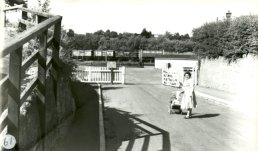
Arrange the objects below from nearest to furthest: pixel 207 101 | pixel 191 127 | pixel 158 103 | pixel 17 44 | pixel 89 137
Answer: pixel 17 44
pixel 89 137
pixel 191 127
pixel 158 103
pixel 207 101

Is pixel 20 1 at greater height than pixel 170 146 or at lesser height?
greater

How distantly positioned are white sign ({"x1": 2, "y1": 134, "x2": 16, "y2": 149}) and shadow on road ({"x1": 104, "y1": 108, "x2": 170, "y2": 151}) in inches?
135

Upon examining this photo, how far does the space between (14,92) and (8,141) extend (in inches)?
20.0

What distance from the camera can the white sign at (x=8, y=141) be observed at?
3846 millimetres

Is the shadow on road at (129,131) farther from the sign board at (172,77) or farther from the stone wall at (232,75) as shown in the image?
the sign board at (172,77)

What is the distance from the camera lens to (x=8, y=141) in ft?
12.7

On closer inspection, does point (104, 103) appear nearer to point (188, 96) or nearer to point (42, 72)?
point (188, 96)

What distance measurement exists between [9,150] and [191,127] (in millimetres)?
6112

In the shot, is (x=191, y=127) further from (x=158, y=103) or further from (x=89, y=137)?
(x=158, y=103)

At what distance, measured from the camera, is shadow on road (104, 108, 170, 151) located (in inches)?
295

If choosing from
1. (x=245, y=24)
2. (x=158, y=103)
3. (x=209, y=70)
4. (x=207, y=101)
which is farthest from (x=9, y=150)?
(x=209, y=70)

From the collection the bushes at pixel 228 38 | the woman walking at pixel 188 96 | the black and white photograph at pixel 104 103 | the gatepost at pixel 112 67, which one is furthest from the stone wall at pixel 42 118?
the gatepost at pixel 112 67

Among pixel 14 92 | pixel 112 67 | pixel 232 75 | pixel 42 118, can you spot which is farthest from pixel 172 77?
pixel 14 92

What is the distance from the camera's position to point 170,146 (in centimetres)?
734
